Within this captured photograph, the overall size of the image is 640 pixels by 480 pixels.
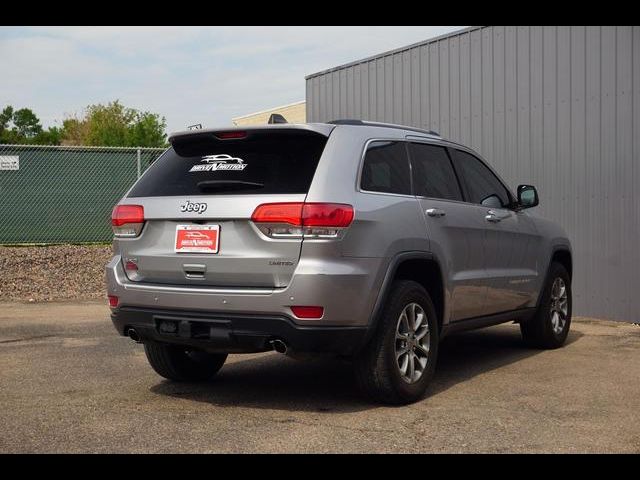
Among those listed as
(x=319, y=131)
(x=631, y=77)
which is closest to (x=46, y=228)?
(x=631, y=77)

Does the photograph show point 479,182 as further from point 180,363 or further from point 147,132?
point 147,132

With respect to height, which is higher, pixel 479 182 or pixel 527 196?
pixel 479 182

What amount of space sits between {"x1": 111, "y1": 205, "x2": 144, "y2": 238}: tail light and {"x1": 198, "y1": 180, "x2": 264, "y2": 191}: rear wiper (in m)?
0.50

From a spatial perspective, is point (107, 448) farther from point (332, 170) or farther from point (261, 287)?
point (332, 170)

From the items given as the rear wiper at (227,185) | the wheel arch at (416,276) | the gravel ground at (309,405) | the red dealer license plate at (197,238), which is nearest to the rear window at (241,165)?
the rear wiper at (227,185)

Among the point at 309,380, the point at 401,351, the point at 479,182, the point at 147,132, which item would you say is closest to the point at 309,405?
the point at 401,351

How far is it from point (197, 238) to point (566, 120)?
6610 mm

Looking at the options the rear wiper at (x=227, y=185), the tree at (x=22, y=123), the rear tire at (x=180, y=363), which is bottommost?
the rear tire at (x=180, y=363)

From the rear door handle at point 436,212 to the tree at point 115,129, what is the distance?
39867 mm

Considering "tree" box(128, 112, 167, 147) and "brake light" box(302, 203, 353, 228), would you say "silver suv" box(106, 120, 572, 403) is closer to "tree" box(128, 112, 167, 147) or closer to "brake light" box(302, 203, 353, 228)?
"brake light" box(302, 203, 353, 228)

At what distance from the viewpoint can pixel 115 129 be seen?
1921 inches

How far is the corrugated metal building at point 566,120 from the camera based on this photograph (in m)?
10.2

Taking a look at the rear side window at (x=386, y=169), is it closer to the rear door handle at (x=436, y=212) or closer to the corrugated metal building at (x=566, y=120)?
the rear door handle at (x=436, y=212)

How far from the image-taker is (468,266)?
6742mm
